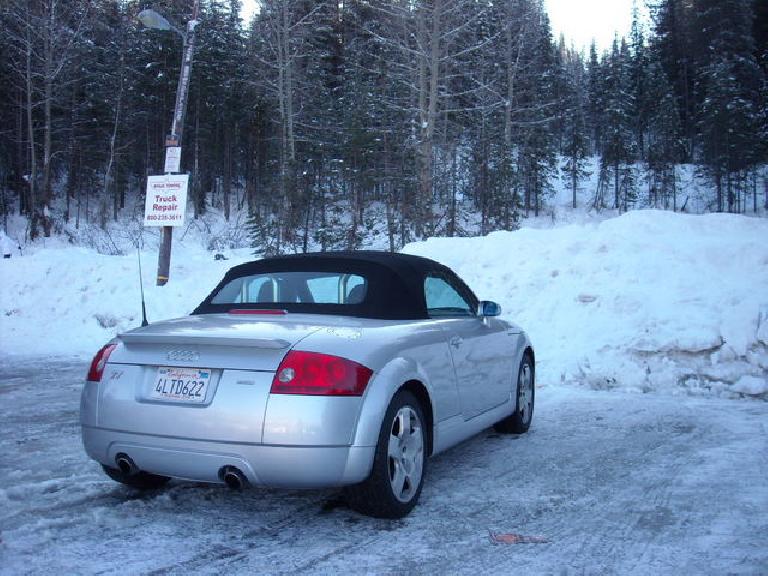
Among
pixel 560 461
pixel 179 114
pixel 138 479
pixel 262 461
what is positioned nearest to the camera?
pixel 262 461

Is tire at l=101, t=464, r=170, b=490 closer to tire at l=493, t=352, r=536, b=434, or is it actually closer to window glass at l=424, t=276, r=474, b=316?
window glass at l=424, t=276, r=474, b=316

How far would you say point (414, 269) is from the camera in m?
4.67

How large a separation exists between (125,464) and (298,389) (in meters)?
1.14

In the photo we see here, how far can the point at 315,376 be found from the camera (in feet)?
10.9

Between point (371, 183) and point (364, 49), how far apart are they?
1972 centimetres

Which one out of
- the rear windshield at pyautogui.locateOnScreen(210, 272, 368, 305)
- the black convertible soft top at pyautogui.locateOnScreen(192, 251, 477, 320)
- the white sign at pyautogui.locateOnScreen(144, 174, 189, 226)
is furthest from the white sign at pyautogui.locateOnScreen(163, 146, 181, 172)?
the rear windshield at pyautogui.locateOnScreen(210, 272, 368, 305)

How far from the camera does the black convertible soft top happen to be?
4.19 metres

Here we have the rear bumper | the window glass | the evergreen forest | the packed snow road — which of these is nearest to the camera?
the packed snow road

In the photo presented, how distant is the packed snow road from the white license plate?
685 mm

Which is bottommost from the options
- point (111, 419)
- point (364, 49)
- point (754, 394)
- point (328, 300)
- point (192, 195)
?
point (754, 394)

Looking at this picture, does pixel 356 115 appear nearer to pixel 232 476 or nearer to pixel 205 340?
pixel 205 340

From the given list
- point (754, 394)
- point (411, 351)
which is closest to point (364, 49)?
point (754, 394)

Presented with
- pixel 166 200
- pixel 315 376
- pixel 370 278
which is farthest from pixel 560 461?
pixel 166 200

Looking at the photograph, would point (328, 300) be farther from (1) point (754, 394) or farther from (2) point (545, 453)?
(1) point (754, 394)
